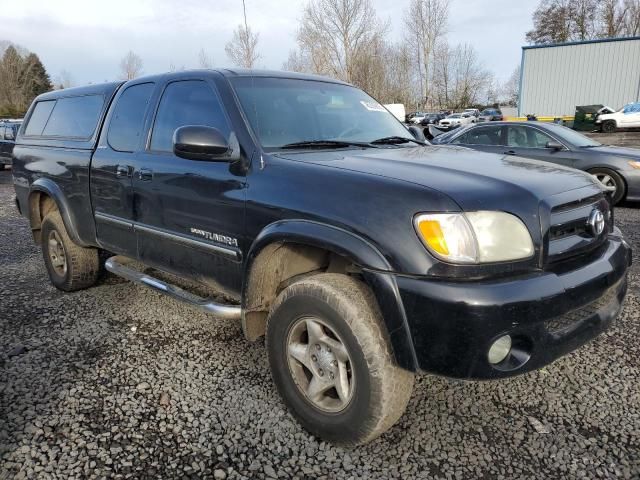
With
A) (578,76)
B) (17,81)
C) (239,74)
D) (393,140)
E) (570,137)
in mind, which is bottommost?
(570,137)

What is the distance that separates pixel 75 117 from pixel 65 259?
4.08 feet

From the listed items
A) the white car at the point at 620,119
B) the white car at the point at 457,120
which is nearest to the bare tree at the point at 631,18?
the white car at the point at 457,120

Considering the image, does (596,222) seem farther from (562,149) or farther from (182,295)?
(562,149)

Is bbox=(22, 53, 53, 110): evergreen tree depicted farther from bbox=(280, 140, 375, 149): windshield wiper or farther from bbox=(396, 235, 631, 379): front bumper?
bbox=(396, 235, 631, 379): front bumper

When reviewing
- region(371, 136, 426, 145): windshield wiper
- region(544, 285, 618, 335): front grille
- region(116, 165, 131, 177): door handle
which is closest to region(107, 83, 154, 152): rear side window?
region(116, 165, 131, 177): door handle

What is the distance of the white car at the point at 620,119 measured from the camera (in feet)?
84.8

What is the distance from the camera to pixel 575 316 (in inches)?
88.0

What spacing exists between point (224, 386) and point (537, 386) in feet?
5.90

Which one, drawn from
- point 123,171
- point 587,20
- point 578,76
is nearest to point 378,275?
point 123,171

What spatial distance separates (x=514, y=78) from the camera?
70.8m

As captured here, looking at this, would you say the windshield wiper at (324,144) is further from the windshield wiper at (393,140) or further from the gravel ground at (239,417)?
the gravel ground at (239,417)

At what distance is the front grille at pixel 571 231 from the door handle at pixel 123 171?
8.72 feet

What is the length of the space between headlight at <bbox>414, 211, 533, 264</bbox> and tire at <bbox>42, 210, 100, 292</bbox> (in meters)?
3.45

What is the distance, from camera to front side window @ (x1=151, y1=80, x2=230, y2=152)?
298 cm
